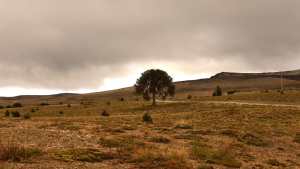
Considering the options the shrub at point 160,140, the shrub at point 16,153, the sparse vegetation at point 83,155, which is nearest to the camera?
the shrub at point 16,153

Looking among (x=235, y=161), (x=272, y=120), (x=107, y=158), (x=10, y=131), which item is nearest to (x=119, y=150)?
(x=107, y=158)

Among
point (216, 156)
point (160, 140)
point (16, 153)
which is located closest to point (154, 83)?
point (160, 140)

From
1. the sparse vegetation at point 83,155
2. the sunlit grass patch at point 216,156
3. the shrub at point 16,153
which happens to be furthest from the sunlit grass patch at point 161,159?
the shrub at point 16,153

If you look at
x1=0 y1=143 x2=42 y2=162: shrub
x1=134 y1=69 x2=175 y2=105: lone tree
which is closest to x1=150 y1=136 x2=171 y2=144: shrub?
x1=0 y1=143 x2=42 y2=162: shrub

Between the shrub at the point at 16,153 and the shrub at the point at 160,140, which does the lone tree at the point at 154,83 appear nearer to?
the shrub at the point at 160,140

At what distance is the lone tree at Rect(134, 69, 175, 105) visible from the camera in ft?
286

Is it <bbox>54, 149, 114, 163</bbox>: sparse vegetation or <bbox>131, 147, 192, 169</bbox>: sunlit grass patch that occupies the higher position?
<bbox>54, 149, 114, 163</bbox>: sparse vegetation

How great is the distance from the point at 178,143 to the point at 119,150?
5.62 metres

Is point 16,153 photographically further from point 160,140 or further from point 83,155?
point 160,140

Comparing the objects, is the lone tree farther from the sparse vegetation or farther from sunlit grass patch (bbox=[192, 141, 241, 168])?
the sparse vegetation

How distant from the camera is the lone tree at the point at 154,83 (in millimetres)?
87125

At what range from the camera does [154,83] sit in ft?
285

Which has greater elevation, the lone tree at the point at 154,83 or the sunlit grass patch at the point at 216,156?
the lone tree at the point at 154,83

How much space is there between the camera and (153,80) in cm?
8694
